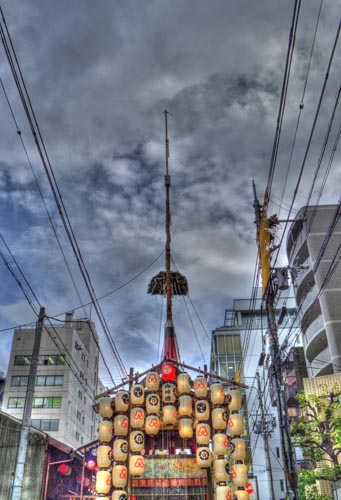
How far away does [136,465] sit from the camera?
1523 cm

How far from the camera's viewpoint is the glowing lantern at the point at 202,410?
51.5 ft

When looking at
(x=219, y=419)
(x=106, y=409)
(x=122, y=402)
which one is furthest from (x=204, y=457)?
(x=106, y=409)

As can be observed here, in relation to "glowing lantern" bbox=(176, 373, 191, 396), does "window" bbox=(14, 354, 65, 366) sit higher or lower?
higher

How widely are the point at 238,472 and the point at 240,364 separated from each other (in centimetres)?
3051

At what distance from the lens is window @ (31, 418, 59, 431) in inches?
Answer: 1528

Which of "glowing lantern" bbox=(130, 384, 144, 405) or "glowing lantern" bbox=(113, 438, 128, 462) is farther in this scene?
"glowing lantern" bbox=(130, 384, 144, 405)

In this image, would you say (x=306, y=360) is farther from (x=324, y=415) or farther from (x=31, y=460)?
(x=31, y=460)

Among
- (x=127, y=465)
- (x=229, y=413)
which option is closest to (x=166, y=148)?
(x=229, y=413)

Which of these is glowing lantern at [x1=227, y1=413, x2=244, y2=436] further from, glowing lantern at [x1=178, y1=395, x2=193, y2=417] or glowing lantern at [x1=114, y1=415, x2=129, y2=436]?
glowing lantern at [x1=114, y1=415, x2=129, y2=436]

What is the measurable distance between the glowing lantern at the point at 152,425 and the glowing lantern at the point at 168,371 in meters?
1.59

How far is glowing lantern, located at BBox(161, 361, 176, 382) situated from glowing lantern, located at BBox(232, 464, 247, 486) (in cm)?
401

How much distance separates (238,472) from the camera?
48.3ft

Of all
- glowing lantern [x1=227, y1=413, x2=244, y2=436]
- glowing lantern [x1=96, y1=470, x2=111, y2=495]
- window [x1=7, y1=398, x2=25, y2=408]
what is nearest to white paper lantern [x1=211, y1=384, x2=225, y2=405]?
glowing lantern [x1=227, y1=413, x2=244, y2=436]

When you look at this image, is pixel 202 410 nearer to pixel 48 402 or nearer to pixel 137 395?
pixel 137 395
